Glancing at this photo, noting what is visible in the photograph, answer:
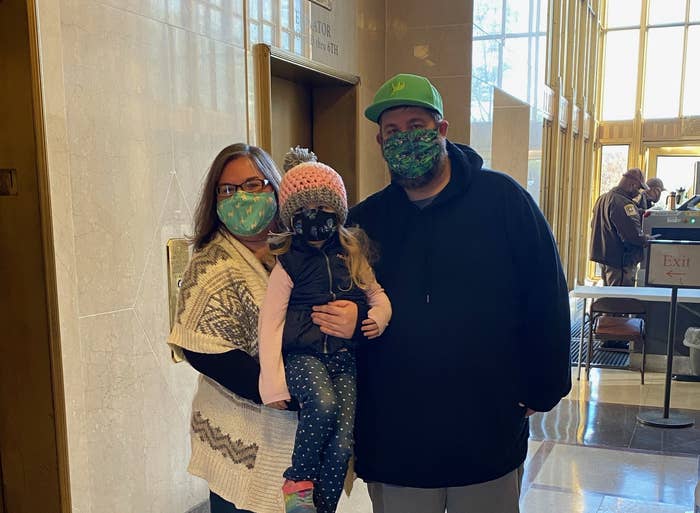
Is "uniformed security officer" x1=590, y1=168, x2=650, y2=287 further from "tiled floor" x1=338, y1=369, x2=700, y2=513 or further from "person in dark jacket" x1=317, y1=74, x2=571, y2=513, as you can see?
"person in dark jacket" x1=317, y1=74, x2=571, y2=513

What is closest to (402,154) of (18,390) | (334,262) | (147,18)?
(334,262)

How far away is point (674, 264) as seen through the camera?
4.52 metres

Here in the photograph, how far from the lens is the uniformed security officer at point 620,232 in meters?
7.29

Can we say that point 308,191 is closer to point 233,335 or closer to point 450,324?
point 233,335

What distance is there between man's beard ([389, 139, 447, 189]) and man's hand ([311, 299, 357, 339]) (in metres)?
0.43

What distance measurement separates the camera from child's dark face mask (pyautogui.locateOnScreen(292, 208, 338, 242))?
1581 millimetres

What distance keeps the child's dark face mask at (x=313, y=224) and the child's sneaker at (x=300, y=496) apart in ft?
1.99

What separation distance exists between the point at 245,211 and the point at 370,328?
1.48 feet

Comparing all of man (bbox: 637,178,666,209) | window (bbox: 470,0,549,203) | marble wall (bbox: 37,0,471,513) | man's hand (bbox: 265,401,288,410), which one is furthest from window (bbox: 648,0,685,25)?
→ man's hand (bbox: 265,401,288,410)

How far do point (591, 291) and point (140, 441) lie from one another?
168 inches

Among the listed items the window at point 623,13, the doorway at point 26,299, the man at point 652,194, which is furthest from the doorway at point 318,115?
the window at point 623,13

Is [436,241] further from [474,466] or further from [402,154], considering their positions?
[474,466]

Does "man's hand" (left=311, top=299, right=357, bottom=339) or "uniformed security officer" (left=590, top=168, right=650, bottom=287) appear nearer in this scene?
"man's hand" (left=311, top=299, right=357, bottom=339)

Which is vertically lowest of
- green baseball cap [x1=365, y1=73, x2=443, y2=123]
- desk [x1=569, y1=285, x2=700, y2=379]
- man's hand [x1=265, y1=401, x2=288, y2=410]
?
desk [x1=569, y1=285, x2=700, y2=379]
